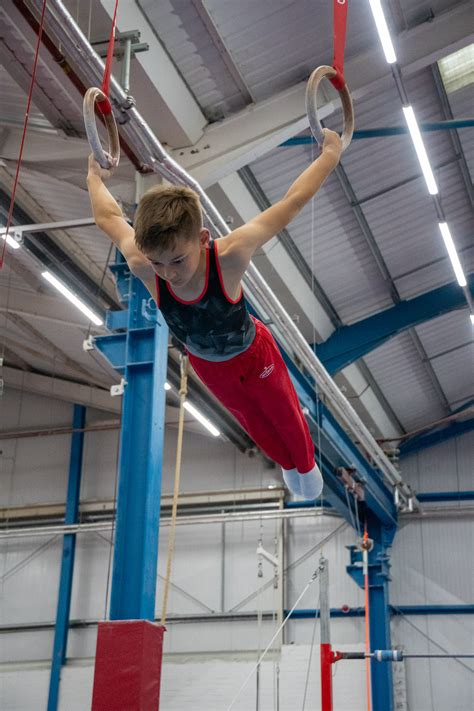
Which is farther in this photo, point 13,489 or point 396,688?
point 13,489

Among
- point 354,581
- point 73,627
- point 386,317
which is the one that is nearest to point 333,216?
point 386,317

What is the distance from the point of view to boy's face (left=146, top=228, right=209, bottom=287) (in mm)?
3002

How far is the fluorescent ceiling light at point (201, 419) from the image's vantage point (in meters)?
13.2

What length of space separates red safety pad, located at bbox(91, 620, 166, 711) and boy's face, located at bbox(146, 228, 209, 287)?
1.95m

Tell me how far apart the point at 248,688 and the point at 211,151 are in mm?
9021

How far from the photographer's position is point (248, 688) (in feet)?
43.2

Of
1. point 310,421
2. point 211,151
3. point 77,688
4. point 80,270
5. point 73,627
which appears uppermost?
point 80,270

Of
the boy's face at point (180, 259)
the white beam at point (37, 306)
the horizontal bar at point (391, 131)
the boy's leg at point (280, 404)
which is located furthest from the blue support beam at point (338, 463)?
the boy's face at point (180, 259)

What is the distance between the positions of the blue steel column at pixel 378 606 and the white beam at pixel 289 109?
295 inches

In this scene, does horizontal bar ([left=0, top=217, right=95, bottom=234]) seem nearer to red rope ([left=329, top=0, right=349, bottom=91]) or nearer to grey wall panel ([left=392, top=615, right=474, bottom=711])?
red rope ([left=329, top=0, right=349, bottom=91])

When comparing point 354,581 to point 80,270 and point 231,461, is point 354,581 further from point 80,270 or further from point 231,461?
point 80,270

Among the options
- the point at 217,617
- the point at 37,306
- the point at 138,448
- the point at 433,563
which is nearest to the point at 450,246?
the point at 138,448

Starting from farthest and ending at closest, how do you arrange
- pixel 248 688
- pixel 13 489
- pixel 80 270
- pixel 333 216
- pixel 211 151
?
pixel 13 489 < pixel 248 688 < pixel 80 270 < pixel 333 216 < pixel 211 151

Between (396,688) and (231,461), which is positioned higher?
(231,461)
